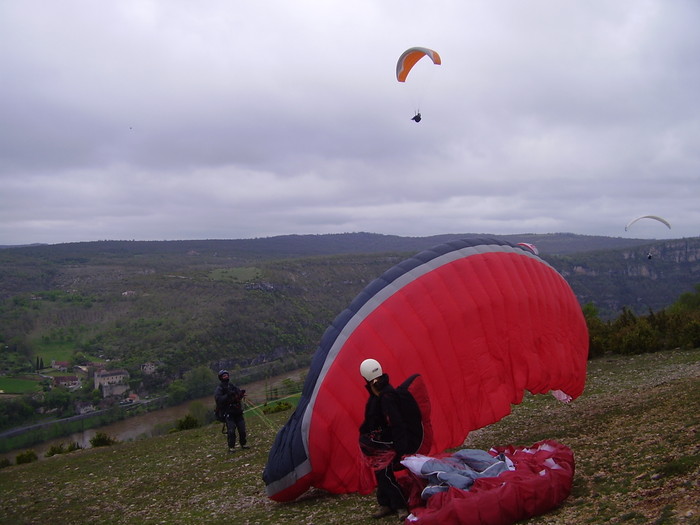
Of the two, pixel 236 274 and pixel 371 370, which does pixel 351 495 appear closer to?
pixel 371 370

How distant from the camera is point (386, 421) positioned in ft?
18.3

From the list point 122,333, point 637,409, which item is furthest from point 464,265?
point 122,333

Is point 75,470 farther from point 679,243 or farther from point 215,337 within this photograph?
point 679,243

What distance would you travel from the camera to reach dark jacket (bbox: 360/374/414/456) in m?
5.45

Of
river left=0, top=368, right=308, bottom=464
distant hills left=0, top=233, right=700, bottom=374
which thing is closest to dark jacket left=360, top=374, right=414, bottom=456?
river left=0, top=368, right=308, bottom=464

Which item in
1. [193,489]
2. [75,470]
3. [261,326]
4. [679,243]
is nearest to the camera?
[193,489]

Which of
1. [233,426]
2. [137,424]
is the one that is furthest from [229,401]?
[137,424]

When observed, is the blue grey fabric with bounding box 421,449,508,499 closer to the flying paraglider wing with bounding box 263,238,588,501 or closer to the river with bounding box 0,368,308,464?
the flying paraglider wing with bounding box 263,238,588,501

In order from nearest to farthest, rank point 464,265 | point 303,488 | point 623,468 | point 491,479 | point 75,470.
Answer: point 491,479 < point 623,468 < point 303,488 < point 464,265 < point 75,470

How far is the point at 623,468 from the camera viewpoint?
18.7ft

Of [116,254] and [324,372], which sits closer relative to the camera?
[324,372]

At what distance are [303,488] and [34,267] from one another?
80517 millimetres

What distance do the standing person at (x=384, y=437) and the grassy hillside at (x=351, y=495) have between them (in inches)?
8.6

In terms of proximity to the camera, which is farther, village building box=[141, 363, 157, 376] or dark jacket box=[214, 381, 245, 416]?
village building box=[141, 363, 157, 376]
